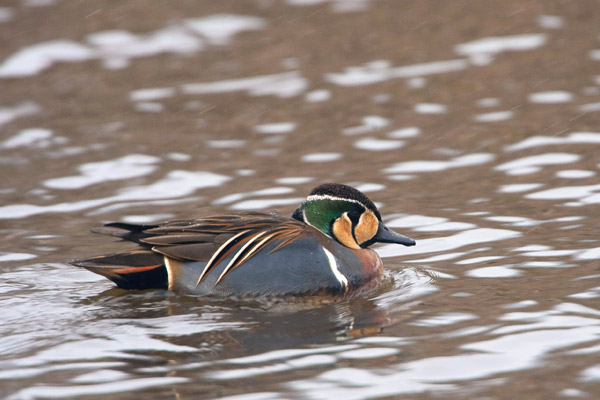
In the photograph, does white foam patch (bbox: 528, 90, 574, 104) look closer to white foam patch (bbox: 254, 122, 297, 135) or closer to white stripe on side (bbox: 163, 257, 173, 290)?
white foam patch (bbox: 254, 122, 297, 135)

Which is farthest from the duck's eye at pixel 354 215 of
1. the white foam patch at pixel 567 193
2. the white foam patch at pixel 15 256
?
the white foam patch at pixel 15 256

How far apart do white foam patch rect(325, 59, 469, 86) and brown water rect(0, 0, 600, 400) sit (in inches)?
2.8

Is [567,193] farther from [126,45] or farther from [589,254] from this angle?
[126,45]

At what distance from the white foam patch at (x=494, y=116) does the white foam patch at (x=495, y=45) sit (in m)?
1.83

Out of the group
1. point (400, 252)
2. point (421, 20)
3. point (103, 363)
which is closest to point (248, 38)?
point (421, 20)

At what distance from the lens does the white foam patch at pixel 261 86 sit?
13.4 m

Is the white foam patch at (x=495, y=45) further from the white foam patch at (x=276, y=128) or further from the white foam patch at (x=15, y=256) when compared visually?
the white foam patch at (x=15, y=256)

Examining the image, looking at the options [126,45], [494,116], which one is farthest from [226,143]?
[126,45]

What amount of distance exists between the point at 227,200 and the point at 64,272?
2195mm

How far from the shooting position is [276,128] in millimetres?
12281

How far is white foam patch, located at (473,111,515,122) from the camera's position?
39.4 ft

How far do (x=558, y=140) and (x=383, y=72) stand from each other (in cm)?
315

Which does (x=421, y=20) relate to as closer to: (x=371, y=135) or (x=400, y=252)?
(x=371, y=135)

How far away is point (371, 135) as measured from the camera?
1188 cm
